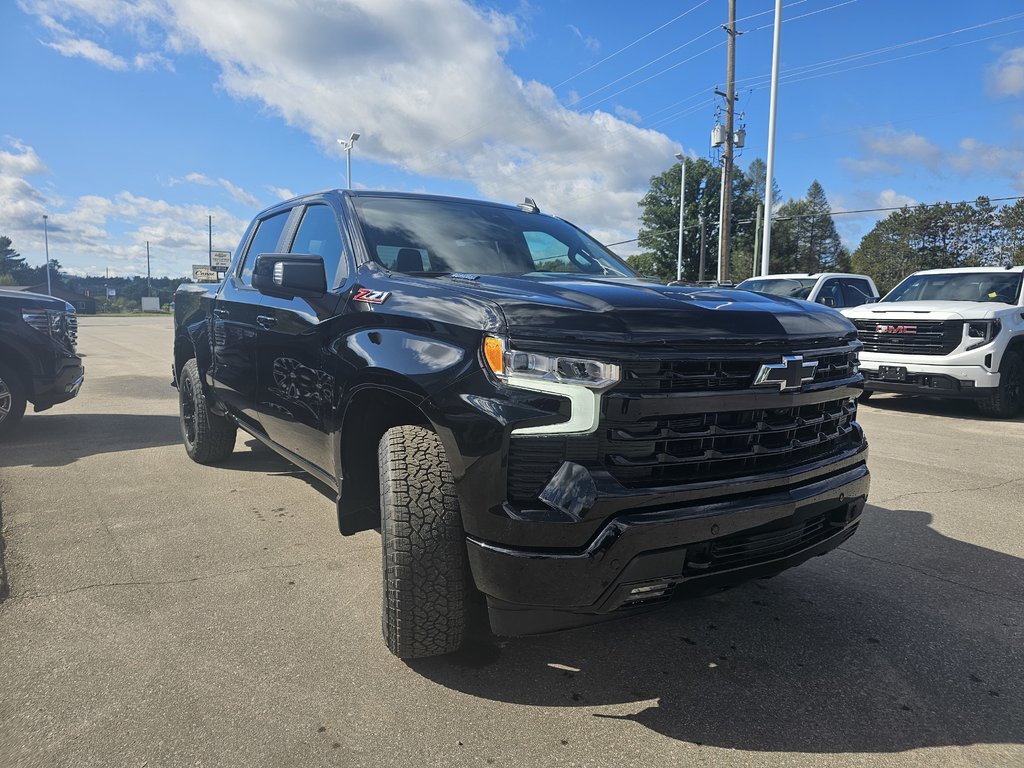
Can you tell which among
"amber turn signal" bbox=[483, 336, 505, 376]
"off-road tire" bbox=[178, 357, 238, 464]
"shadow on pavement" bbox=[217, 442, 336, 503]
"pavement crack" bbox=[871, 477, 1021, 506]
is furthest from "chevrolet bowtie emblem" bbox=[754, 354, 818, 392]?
"off-road tire" bbox=[178, 357, 238, 464]

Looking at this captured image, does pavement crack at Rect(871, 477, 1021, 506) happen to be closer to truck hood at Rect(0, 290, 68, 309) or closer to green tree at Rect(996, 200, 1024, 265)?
truck hood at Rect(0, 290, 68, 309)

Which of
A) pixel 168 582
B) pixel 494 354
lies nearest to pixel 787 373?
pixel 494 354

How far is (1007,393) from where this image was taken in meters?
8.16

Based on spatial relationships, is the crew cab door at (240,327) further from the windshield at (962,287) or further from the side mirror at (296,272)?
the windshield at (962,287)

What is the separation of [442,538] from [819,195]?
4257 inches

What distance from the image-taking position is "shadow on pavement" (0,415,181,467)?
579 centimetres

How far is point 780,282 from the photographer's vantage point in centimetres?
1218

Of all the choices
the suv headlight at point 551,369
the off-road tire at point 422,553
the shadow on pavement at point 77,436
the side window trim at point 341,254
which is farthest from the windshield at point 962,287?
the shadow on pavement at point 77,436

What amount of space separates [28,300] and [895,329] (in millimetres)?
9269

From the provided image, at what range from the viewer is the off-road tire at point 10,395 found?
623cm

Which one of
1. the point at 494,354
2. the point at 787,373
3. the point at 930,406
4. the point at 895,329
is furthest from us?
the point at 930,406

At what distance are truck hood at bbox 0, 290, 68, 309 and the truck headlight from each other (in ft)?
19.9

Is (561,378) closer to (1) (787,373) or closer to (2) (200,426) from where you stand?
(1) (787,373)

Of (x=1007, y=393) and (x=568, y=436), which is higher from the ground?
(x=568, y=436)
